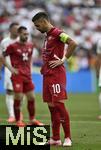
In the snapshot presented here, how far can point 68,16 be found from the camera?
33531mm

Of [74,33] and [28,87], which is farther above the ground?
[74,33]

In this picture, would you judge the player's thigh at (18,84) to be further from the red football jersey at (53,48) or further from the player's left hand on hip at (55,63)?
the player's left hand on hip at (55,63)

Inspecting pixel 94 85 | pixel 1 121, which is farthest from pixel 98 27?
pixel 1 121

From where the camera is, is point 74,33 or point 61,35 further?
point 74,33

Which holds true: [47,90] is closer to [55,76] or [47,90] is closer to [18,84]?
[55,76]

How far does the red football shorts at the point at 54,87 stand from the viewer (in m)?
10.1

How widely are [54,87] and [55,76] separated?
0.18 meters

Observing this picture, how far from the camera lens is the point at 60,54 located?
10.2 meters

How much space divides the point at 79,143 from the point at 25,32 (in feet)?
11.5

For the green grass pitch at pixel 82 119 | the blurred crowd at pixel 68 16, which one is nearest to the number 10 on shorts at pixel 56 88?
the green grass pitch at pixel 82 119

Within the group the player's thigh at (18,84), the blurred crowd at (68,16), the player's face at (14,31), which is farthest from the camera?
the blurred crowd at (68,16)

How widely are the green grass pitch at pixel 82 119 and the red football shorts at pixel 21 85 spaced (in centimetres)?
87

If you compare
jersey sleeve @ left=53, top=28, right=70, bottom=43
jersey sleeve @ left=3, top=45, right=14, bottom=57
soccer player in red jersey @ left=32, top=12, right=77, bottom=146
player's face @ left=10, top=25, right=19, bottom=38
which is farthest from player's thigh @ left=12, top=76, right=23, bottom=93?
jersey sleeve @ left=53, top=28, right=70, bottom=43

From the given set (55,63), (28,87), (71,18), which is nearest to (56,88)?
(55,63)
